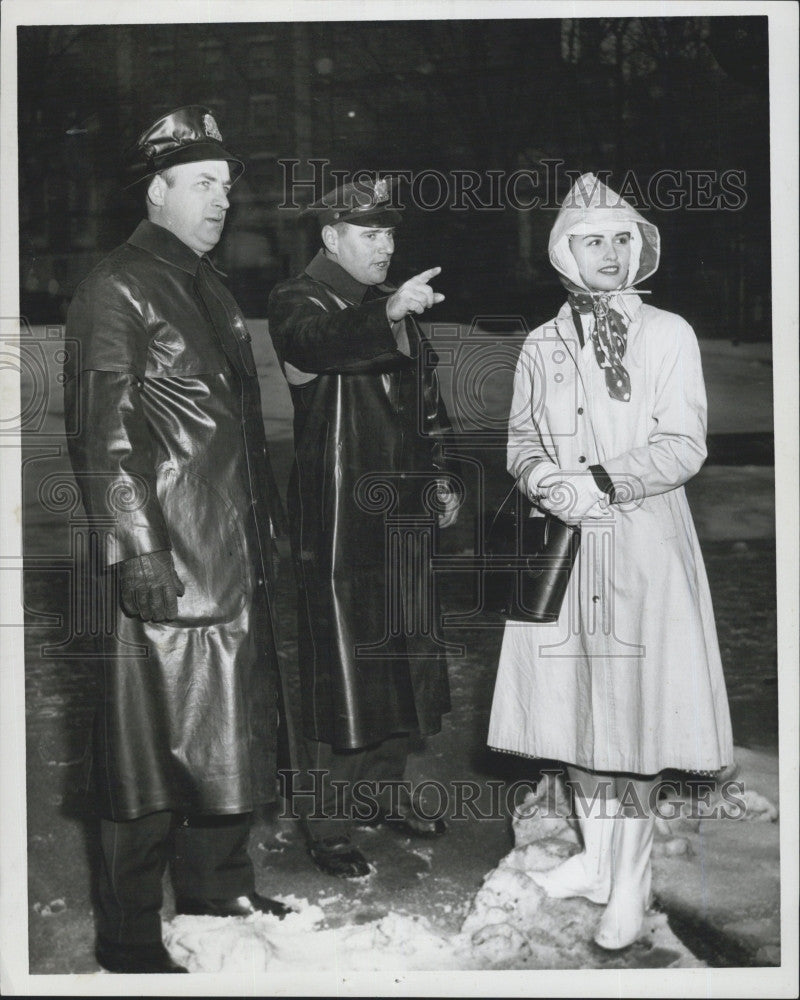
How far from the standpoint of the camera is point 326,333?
3.25 m

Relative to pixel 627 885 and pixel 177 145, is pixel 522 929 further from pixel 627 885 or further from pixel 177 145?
pixel 177 145

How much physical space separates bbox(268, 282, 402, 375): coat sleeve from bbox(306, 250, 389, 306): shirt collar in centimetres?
4

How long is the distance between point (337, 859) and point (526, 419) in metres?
1.33

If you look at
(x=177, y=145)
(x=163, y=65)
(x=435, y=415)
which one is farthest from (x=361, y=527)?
(x=163, y=65)

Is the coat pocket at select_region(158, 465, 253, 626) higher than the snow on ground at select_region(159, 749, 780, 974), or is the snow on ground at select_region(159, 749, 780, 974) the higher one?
the coat pocket at select_region(158, 465, 253, 626)

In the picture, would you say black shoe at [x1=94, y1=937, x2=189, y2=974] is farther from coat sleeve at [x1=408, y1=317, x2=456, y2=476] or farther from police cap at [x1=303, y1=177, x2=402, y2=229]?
police cap at [x1=303, y1=177, x2=402, y2=229]

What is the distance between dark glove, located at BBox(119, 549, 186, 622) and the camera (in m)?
3.10

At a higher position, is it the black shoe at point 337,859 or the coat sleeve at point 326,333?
the coat sleeve at point 326,333

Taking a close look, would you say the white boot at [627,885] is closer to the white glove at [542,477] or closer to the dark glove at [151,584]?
the white glove at [542,477]

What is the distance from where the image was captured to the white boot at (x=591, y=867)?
10.9 ft

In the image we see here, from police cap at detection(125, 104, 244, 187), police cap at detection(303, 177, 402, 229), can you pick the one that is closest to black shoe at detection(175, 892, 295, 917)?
police cap at detection(303, 177, 402, 229)

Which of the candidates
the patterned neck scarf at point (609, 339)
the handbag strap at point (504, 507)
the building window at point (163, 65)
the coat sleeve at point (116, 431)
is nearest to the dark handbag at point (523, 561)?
the handbag strap at point (504, 507)

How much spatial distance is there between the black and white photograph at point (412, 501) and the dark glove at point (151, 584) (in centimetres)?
6

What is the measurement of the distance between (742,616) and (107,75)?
93.4 inches
